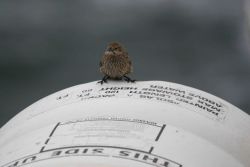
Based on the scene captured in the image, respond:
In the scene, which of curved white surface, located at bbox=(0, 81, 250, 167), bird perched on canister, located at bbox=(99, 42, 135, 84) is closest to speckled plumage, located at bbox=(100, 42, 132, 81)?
bird perched on canister, located at bbox=(99, 42, 135, 84)

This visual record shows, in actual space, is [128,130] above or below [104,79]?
below

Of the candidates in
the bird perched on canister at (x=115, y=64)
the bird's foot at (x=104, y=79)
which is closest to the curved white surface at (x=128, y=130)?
the bird's foot at (x=104, y=79)

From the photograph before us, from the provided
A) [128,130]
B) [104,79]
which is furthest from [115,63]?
[128,130]

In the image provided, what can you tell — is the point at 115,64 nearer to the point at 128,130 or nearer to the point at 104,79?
the point at 104,79

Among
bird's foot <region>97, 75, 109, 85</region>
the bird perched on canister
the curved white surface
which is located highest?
the bird perched on canister

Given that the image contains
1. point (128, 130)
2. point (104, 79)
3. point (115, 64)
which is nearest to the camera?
point (128, 130)

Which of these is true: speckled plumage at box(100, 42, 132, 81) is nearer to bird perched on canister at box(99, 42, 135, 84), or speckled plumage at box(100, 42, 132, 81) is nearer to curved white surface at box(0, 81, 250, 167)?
bird perched on canister at box(99, 42, 135, 84)

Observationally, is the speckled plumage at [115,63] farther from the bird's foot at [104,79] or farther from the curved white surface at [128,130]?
the curved white surface at [128,130]
